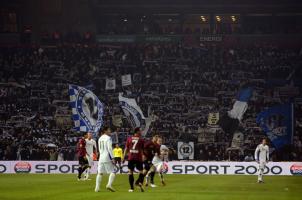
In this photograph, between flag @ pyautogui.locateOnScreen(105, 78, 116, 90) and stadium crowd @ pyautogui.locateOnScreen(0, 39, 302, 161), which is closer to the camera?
stadium crowd @ pyautogui.locateOnScreen(0, 39, 302, 161)

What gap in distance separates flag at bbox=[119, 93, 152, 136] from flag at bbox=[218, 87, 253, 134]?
18.8 feet

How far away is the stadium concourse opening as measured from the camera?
51.8 m

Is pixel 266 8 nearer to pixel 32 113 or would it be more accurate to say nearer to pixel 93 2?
pixel 93 2

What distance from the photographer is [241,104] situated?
182ft

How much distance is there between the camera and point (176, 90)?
58.4 metres

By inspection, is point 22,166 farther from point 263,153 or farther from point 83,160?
point 263,153

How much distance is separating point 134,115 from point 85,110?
159 inches

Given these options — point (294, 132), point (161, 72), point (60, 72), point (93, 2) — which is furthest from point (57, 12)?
point (294, 132)

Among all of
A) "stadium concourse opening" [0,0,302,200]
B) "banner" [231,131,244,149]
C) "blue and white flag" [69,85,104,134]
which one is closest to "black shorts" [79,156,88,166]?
"stadium concourse opening" [0,0,302,200]

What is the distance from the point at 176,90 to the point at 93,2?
14.0 metres

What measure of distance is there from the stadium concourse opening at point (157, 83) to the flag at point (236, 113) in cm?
9

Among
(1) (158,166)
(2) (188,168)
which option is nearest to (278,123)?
(2) (188,168)

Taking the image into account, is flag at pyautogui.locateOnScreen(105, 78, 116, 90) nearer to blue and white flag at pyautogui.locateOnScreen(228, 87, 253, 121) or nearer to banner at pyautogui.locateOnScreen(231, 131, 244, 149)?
blue and white flag at pyautogui.locateOnScreen(228, 87, 253, 121)

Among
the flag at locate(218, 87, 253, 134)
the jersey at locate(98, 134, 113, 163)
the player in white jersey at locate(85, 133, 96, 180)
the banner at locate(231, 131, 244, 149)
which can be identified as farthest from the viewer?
the flag at locate(218, 87, 253, 134)
